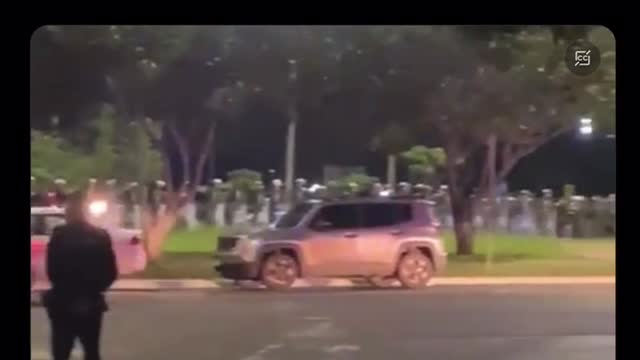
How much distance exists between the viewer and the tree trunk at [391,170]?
7.30ft

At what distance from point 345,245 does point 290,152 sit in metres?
0.29

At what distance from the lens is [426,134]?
2.27 meters

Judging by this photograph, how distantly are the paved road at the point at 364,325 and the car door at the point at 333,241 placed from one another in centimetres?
7

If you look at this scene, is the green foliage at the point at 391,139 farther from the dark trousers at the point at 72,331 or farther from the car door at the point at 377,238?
the dark trousers at the point at 72,331

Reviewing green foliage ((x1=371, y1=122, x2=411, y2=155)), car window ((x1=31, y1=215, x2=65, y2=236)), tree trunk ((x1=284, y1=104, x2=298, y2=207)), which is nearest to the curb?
car window ((x1=31, y1=215, x2=65, y2=236))

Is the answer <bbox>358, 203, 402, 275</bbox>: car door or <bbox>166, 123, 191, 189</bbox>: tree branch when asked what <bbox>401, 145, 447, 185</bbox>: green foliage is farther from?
<bbox>166, 123, 191, 189</bbox>: tree branch

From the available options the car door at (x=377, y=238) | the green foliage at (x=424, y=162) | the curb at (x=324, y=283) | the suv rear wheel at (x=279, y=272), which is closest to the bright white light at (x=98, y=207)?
the curb at (x=324, y=283)

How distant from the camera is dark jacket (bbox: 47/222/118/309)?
2197 mm

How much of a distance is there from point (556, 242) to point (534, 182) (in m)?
0.18

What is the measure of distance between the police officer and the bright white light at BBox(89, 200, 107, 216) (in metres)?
0.02

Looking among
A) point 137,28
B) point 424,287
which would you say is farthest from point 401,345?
point 137,28

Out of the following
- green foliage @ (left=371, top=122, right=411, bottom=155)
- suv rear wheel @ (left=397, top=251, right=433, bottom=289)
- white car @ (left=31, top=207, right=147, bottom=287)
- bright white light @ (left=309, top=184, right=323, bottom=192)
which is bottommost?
suv rear wheel @ (left=397, top=251, right=433, bottom=289)

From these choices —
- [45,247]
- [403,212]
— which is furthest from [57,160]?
[403,212]

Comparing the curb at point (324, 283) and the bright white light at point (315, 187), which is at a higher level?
the bright white light at point (315, 187)
